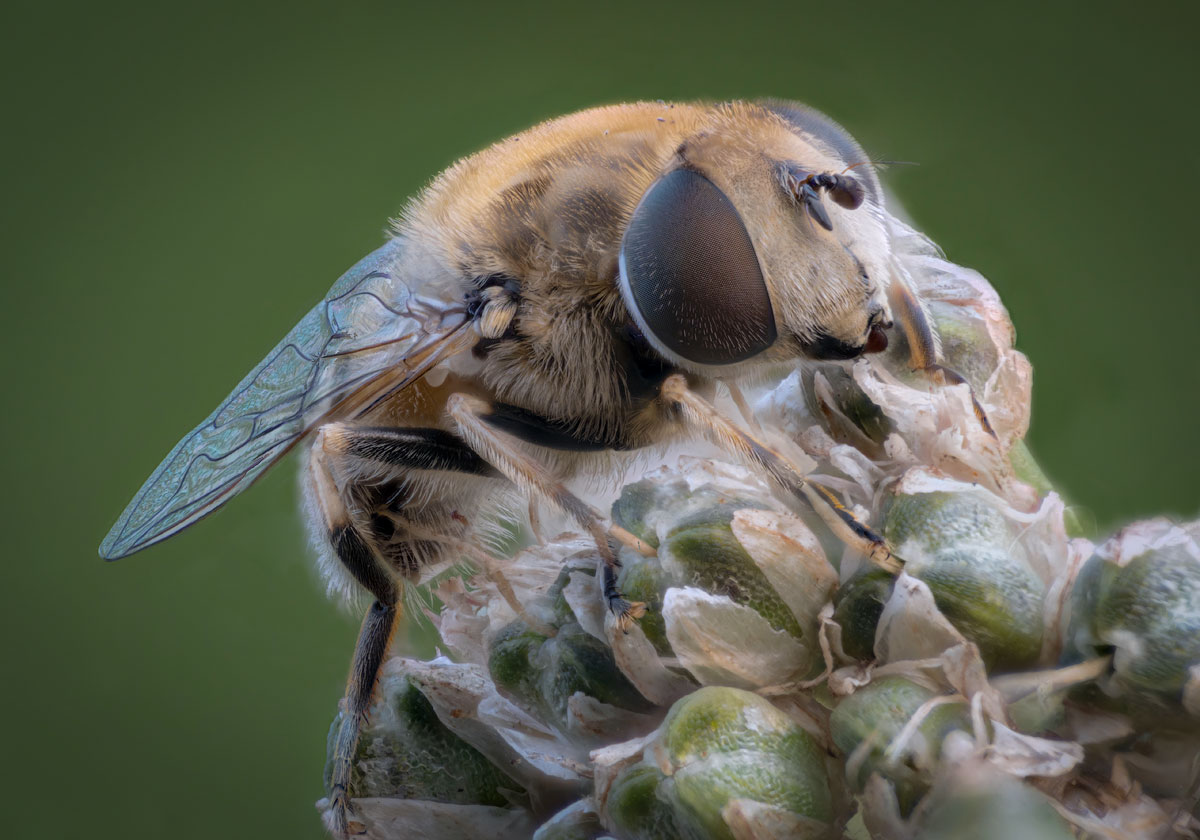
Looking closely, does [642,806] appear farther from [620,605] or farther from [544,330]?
[544,330]

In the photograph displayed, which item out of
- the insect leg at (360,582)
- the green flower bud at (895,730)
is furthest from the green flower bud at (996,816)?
the insect leg at (360,582)

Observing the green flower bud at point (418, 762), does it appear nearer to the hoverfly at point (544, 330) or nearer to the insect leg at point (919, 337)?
the hoverfly at point (544, 330)

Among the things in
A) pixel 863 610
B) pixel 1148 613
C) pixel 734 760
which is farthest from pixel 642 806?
pixel 1148 613

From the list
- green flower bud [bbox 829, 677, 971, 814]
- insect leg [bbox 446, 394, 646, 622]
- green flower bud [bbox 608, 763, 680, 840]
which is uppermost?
insect leg [bbox 446, 394, 646, 622]

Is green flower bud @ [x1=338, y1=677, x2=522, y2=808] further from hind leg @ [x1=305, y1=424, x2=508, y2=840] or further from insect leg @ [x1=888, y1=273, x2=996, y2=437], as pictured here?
insect leg @ [x1=888, y1=273, x2=996, y2=437]

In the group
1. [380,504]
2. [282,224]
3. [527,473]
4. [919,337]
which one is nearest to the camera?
[919,337]

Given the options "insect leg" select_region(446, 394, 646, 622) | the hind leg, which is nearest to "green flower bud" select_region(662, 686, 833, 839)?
"insect leg" select_region(446, 394, 646, 622)

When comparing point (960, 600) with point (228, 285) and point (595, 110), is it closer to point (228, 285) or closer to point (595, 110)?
point (595, 110)
